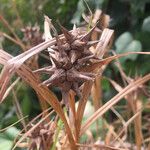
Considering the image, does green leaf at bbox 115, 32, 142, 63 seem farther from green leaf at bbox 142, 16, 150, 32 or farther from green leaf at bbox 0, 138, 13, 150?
green leaf at bbox 0, 138, 13, 150

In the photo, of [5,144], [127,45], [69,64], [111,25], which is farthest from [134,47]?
[69,64]

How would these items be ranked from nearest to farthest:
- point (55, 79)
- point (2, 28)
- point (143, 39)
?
point (55, 79), point (143, 39), point (2, 28)

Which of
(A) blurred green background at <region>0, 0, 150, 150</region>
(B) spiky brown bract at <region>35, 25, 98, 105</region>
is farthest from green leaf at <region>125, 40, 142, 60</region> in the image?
(B) spiky brown bract at <region>35, 25, 98, 105</region>

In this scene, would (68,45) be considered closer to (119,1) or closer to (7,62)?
(7,62)

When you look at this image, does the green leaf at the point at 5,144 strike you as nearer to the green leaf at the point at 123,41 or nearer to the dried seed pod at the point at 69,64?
the dried seed pod at the point at 69,64

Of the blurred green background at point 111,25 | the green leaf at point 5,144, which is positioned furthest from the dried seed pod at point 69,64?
the blurred green background at point 111,25

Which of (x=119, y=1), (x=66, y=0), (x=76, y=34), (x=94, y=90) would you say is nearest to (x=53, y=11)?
(x=66, y=0)

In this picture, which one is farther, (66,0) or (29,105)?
(66,0)
